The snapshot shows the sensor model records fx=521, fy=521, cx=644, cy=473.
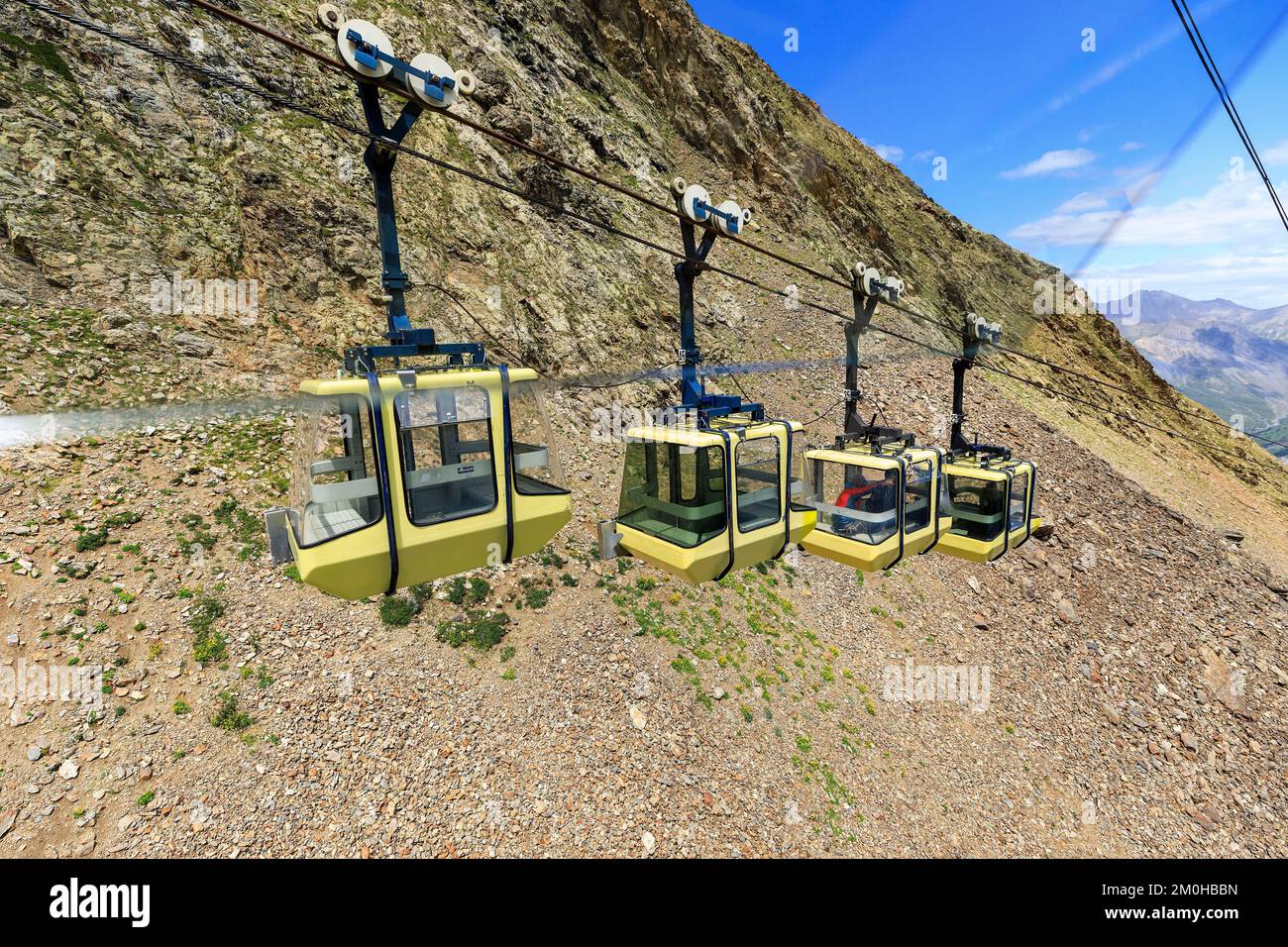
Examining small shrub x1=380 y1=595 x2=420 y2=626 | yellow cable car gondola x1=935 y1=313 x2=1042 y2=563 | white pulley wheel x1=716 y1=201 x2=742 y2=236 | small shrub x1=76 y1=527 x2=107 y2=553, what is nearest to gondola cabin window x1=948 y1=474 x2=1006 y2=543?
yellow cable car gondola x1=935 y1=313 x2=1042 y2=563

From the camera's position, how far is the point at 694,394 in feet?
26.2

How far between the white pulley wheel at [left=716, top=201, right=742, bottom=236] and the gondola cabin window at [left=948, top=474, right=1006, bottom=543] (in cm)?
695

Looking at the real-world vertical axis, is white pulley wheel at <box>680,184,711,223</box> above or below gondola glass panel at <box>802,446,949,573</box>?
above

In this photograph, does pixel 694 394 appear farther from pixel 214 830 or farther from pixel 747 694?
pixel 214 830

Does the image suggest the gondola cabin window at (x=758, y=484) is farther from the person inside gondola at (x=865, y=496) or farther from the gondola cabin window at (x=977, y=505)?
the gondola cabin window at (x=977, y=505)

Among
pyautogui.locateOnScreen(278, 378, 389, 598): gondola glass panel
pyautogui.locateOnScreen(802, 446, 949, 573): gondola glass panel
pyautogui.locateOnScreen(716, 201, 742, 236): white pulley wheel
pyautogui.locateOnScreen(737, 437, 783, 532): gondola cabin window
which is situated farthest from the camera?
pyautogui.locateOnScreen(802, 446, 949, 573): gondola glass panel

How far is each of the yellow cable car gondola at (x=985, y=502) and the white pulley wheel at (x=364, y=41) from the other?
10885 millimetres

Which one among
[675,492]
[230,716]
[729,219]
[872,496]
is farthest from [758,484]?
[230,716]

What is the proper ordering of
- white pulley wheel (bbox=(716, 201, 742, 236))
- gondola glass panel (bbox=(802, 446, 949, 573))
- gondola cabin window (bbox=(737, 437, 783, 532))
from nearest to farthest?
gondola cabin window (bbox=(737, 437, 783, 532)) → white pulley wheel (bbox=(716, 201, 742, 236)) → gondola glass panel (bbox=(802, 446, 949, 573))

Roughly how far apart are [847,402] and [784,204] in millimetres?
25956

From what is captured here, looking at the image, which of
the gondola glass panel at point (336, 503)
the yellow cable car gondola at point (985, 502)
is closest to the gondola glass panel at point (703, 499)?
the gondola glass panel at point (336, 503)

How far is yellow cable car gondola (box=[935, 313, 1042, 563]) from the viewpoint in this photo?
1056 cm

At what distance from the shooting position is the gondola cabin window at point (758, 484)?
7090mm

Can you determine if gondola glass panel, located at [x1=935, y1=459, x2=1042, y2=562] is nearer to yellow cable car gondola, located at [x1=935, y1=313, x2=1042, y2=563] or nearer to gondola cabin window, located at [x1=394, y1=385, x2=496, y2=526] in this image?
yellow cable car gondola, located at [x1=935, y1=313, x2=1042, y2=563]
